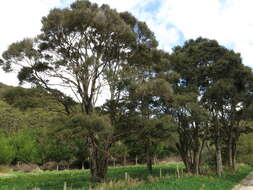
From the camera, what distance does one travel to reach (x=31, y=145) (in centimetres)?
4734

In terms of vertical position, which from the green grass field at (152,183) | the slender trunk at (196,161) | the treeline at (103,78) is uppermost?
the treeline at (103,78)

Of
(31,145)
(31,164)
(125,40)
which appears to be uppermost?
(125,40)

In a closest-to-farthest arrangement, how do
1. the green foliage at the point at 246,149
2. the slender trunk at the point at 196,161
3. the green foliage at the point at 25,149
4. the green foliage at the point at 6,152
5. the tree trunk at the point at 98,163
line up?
the tree trunk at the point at 98,163, the slender trunk at the point at 196,161, the green foliage at the point at 246,149, the green foliage at the point at 6,152, the green foliage at the point at 25,149

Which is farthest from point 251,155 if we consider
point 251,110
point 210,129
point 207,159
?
point 251,110

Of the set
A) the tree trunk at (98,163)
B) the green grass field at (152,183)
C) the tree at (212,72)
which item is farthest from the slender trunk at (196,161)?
the tree trunk at (98,163)

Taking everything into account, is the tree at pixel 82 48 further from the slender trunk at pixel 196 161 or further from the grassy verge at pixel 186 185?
the slender trunk at pixel 196 161

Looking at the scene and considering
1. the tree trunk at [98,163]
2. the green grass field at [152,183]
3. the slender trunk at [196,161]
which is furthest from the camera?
the slender trunk at [196,161]

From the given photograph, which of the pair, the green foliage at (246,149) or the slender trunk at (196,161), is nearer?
the slender trunk at (196,161)

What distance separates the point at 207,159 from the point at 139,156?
2601 cm

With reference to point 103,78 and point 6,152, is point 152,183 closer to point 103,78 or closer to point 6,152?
point 103,78

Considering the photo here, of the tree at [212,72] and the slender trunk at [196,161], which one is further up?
the tree at [212,72]

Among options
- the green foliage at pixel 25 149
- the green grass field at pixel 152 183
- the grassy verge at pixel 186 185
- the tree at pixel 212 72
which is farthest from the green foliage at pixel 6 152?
the grassy verge at pixel 186 185

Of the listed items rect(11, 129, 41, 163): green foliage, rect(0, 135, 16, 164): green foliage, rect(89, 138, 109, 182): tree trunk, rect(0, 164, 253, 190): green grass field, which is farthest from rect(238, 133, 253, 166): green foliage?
rect(0, 135, 16, 164): green foliage

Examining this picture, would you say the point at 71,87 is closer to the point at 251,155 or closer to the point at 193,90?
the point at 193,90
